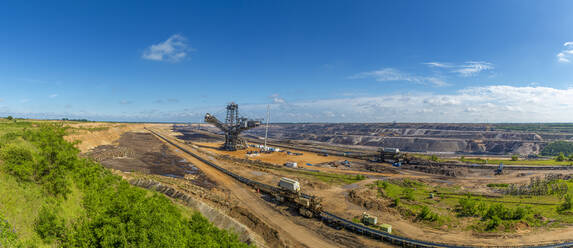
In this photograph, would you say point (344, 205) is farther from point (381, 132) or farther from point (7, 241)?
point (381, 132)

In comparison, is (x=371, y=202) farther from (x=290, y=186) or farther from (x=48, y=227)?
(x=48, y=227)

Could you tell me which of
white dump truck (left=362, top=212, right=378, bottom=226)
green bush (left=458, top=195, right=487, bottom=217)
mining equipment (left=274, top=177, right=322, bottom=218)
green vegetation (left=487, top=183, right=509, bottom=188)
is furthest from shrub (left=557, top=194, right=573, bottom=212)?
mining equipment (left=274, top=177, right=322, bottom=218)

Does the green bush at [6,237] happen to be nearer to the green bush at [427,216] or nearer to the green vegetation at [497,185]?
the green bush at [427,216]

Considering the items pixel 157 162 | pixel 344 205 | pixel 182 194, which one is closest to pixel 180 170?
pixel 157 162

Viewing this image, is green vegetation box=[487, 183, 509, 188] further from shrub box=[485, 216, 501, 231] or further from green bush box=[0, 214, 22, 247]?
green bush box=[0, 214, 22, 247]

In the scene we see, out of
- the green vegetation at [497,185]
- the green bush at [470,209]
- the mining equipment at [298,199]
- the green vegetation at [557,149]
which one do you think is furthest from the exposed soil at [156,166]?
the green vegetation at [557,149]

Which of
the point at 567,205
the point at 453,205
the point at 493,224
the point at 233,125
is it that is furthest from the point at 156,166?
the point at 567,205

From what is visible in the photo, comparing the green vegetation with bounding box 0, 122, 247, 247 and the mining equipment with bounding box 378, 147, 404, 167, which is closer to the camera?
the green vegetation with bounding box 0, 122, 247, 247
